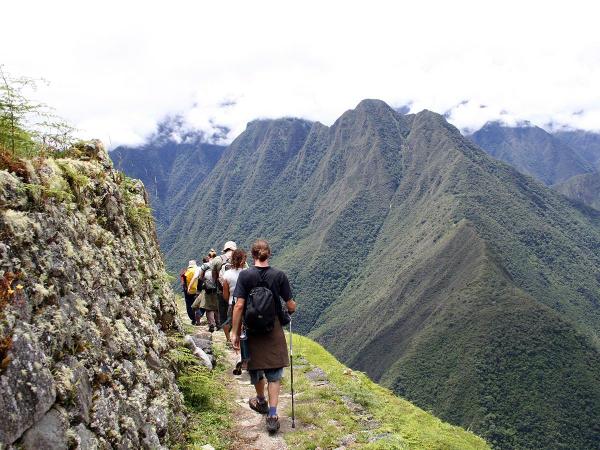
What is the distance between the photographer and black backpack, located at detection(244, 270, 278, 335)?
8.34 meters

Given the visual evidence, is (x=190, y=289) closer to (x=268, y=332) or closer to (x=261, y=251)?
(x=268, y=332)

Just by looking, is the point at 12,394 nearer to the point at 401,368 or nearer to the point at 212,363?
the point at 212,363

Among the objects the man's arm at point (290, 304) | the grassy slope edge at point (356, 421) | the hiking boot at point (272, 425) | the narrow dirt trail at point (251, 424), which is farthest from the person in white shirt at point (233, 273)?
the hiking boot at point (272, 425)

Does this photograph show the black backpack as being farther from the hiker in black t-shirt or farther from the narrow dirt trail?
the narrow dirt trail

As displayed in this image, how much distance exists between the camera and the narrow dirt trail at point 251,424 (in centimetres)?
858

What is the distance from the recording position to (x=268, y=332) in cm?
865

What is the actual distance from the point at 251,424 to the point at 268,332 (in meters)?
2.26

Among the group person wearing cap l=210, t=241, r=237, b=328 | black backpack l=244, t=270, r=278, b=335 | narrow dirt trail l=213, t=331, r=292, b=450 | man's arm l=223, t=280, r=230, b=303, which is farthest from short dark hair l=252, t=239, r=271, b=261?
person wearing cap l=210, t=241, r=237, b=328

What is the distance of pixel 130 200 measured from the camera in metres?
10.6

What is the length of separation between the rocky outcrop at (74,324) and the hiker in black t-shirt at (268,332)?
1.60 m

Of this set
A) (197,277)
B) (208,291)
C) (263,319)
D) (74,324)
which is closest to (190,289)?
(197,277)

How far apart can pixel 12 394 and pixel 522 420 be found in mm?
147274

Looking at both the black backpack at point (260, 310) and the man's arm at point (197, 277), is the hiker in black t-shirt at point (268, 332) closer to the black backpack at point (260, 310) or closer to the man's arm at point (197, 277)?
the black backpack at point (260, 310)

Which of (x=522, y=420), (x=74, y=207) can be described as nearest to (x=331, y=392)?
(x=74, y=207)
